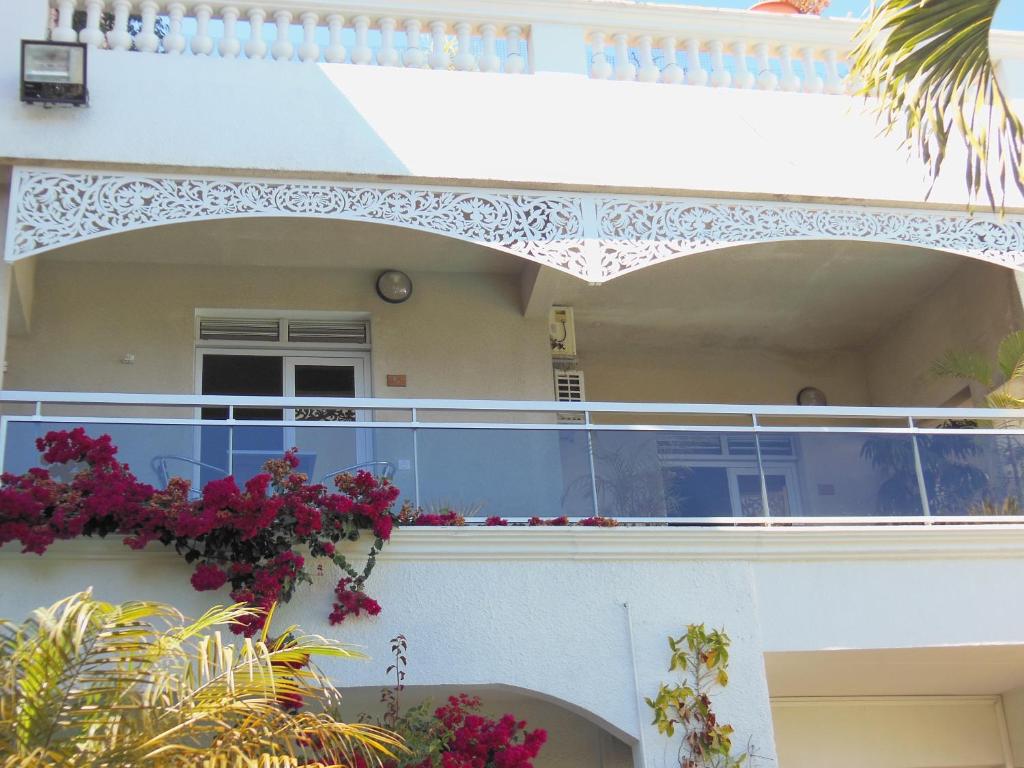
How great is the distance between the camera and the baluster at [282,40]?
10711 millimetres

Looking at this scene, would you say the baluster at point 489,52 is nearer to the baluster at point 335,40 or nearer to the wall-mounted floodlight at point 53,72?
the baluster at point 335,40

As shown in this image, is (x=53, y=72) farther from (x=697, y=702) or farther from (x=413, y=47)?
(x=697, y=702)

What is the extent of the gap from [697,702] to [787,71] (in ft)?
18.8

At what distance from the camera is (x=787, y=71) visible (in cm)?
1165

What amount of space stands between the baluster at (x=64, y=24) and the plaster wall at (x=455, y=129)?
0.16 metres

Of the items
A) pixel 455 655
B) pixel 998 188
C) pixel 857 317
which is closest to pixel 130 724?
pixel 455 655

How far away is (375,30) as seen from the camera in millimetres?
11180

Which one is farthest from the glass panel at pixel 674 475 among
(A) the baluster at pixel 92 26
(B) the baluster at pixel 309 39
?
(A) the baluster at pixel 92 26

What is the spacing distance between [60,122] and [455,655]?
4.87m

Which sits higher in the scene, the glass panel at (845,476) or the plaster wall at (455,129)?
the plaster wall at (455,129)

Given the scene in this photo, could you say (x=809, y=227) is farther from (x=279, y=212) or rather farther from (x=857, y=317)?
(x=279, y=212)

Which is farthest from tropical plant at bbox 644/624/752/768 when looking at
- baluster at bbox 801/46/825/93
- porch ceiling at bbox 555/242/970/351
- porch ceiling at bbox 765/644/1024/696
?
baluster at bbox 801/46/825/93

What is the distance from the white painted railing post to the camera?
36.5ft

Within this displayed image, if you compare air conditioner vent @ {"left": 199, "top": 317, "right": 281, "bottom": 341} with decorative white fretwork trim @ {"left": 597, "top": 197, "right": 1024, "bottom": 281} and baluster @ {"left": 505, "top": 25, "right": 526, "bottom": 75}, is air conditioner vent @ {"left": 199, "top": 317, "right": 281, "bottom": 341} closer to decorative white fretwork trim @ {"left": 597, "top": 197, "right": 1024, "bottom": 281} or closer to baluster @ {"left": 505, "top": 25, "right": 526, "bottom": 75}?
baluster @ {"left": 505, "top": 25, "right": 526, "bottom": 75}
